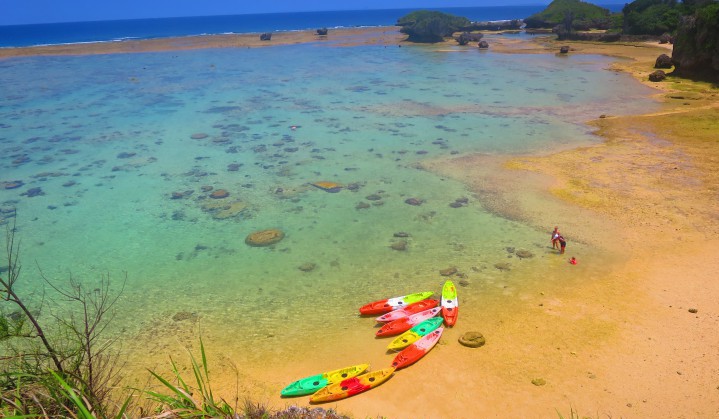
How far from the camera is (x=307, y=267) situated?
14.0 meters

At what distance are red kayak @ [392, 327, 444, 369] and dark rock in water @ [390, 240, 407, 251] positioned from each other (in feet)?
14.3

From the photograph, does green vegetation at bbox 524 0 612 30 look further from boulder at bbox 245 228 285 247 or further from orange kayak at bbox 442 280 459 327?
orange kayak at bbox 442 280 459 327

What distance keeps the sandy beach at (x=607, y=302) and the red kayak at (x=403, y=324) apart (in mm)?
801

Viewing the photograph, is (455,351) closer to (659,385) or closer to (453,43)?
(659,385)

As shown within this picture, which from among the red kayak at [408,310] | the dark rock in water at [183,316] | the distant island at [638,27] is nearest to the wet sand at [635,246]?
the red kayak at [408,310]

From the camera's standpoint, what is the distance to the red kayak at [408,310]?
11.2m

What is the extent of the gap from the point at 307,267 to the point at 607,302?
8278mm

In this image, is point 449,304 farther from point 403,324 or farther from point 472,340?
point 403,324

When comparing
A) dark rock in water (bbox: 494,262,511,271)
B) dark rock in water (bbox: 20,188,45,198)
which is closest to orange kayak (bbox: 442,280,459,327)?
dark rock in water (bbox: 494,262,511,271)

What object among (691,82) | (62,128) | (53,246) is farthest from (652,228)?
(62,128)

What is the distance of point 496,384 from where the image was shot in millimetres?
9344

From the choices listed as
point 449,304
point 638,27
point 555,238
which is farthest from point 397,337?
point 638,27

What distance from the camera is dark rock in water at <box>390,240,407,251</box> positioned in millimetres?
14711

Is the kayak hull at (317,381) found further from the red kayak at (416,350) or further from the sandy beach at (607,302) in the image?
the red kayak at (416,350)
